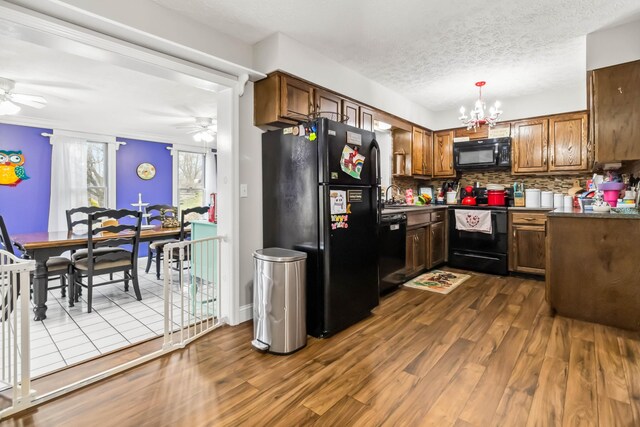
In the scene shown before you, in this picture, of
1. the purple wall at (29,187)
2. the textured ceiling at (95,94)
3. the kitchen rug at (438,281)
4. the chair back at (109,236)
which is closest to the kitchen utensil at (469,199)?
the kitchen rug at (438,281)

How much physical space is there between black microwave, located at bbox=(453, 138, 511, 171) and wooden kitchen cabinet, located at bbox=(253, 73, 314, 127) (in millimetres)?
2947

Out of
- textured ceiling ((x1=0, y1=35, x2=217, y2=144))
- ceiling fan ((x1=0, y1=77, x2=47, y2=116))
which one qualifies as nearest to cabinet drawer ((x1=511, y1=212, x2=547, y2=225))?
textured ceiling ((x1=0, y1=35, x2=217, y2=144))

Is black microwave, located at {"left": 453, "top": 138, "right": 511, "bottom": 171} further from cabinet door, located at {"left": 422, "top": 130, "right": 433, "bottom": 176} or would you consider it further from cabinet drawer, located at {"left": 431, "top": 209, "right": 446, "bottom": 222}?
cabinet drawer, located at {"left": 431, "top": 209, "right": 446, "bottom": 222}

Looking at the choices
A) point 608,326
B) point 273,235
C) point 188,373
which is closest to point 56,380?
point 188,373

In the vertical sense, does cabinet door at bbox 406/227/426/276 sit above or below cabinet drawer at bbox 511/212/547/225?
below

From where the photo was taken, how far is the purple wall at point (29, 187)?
14.6 ft

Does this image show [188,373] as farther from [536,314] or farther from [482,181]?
[482,181]

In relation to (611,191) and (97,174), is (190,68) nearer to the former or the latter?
(611,191)

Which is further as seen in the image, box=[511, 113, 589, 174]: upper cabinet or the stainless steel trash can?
box=[511, 113, 589, 174]: upper cabinet

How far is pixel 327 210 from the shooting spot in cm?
240

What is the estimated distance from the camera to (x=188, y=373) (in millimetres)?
1968

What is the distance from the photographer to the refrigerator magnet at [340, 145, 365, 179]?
8.27ft

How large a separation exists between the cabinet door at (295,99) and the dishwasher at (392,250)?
131 centimetres

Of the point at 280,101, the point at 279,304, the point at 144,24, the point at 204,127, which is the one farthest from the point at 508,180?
the point at 144,24
